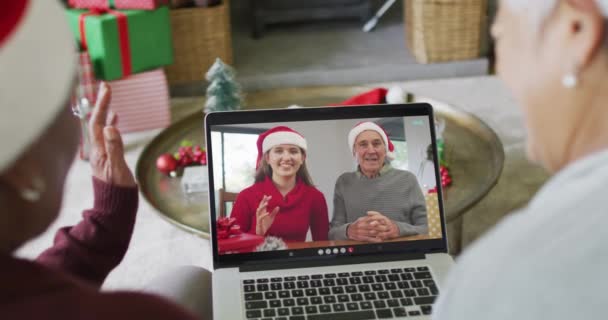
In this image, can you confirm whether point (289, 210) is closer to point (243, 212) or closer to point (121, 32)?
point (243, 212)

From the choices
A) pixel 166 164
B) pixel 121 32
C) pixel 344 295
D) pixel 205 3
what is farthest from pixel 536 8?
pixel 205 3

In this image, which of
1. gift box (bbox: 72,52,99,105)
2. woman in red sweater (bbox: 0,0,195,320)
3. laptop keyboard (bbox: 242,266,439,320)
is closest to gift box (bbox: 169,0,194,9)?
gift box (bbox: 72,52,99,105)

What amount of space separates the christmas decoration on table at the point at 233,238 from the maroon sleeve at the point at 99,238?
0.47 ft

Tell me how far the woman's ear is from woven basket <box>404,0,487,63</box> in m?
2.62

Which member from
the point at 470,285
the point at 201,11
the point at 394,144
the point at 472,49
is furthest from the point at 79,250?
Answer: the point at 472,49

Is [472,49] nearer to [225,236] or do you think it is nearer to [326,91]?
[326,91]

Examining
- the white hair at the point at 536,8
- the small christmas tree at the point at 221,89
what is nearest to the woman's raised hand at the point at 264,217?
the white hair at the point at 536,8

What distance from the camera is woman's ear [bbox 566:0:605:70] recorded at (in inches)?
23.5

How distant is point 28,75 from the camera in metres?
0.60

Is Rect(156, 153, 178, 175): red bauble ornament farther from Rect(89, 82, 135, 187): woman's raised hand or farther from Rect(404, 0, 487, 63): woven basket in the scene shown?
Rect(404, 0, 487, 63): woven basket

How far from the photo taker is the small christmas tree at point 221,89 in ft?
6.81

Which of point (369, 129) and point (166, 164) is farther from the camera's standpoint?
point (166, 164)

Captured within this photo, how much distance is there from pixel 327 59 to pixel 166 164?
5.37 ft

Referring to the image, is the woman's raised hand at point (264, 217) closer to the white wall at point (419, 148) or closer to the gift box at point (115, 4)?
the white wall at point (419, 148)
